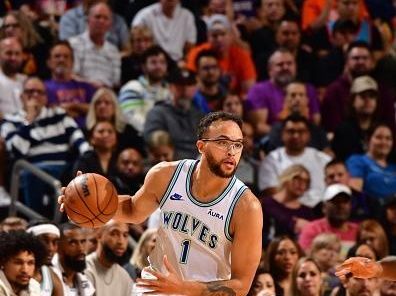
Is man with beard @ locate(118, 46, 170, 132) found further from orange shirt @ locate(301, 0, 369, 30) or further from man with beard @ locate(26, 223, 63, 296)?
man with beard @ locate(26, 223, 63, 296)

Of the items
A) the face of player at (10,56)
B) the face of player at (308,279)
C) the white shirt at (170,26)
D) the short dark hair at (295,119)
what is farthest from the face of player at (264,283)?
the white shirt at (170,26)

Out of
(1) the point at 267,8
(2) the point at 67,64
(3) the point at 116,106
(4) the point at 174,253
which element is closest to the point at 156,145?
(3) the point at 116,106

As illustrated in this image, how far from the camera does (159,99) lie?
484 inches

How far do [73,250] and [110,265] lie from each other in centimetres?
46

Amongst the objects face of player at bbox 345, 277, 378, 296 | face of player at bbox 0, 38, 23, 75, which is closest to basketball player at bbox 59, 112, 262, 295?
face of player at bbox 345, 277, 378, 296

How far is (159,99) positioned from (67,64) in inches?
40.1

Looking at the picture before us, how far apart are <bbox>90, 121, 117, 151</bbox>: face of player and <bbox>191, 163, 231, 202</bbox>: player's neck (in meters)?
4.38

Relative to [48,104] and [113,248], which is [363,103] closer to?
[48,104]

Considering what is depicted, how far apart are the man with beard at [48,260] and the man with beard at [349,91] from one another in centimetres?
471

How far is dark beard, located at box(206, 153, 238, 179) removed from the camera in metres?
6.57

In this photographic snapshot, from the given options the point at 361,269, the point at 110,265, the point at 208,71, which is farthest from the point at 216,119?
the point at 208,71

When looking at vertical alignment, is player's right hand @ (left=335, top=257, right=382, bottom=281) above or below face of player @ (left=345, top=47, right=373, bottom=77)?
below

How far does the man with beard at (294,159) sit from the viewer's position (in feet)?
38.7

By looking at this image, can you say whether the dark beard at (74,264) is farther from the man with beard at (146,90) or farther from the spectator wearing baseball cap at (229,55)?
the spectator wearing baseball cap at (229,55)
